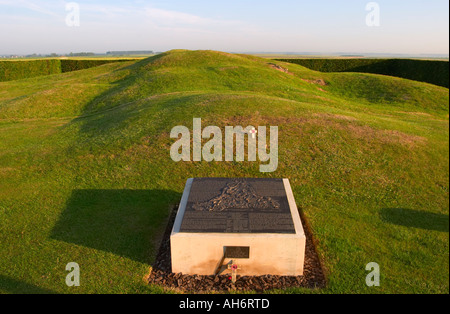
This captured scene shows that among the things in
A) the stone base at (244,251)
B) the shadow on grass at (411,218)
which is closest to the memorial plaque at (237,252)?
the stone base at (244,251)

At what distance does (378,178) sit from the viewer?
37.9 ft

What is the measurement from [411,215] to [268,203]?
4963 mm

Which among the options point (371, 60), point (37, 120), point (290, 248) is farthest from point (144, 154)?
point (371, 60)

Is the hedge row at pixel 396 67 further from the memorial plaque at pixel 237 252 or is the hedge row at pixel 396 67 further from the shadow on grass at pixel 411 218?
the memorial plaque at pixel 237 252

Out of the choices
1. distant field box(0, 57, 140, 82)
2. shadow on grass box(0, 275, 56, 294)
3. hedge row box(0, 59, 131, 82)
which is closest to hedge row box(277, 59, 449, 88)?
hedge row box(0, 59, 131, 82)

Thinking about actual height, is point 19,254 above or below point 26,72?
below

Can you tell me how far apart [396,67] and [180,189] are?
43.8 metres

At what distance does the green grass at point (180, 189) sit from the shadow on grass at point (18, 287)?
0.03 meters

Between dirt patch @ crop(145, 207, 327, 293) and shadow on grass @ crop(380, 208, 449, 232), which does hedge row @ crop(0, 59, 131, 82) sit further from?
shadow on grass @ crop(380, 208, 449, 232)

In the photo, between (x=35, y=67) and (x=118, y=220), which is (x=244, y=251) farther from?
(x=35, y=67)

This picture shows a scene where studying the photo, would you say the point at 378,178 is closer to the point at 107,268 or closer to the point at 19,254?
the point at 107,268

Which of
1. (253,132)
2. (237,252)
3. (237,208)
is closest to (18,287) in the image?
(237,252)

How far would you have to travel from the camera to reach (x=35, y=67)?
158 feet

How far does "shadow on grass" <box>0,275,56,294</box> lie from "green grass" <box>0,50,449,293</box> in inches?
1.3
